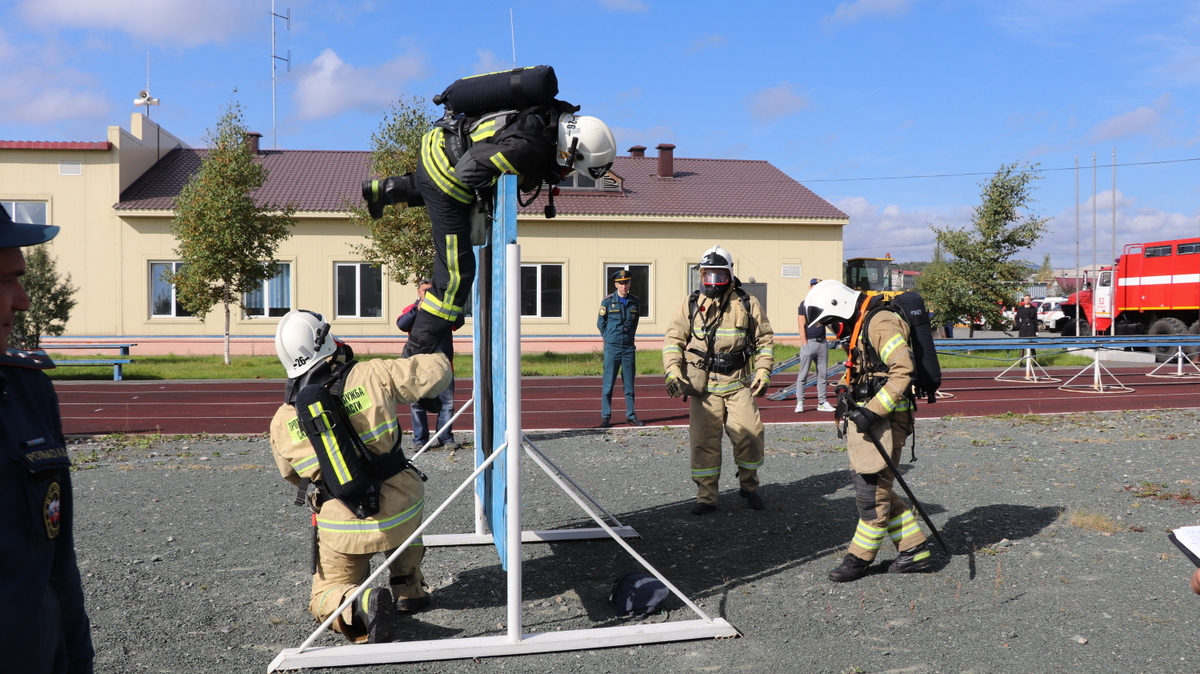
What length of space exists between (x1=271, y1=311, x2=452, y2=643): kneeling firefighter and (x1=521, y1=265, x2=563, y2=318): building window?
22.7 meters

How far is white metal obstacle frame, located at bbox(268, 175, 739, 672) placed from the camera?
4211 millimetres

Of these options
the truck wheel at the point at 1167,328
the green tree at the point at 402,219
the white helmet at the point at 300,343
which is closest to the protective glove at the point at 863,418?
the white helmet at the point at 300,343

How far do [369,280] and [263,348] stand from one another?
3.80m

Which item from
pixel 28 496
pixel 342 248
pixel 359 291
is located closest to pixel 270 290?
pixel 342 248

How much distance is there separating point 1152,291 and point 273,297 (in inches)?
1084

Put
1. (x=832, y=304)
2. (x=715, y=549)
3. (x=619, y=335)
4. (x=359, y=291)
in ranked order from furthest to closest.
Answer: (x=359, y=291) < (x=619, y=335) < (x=715, y=549) < (x=832, y=304)

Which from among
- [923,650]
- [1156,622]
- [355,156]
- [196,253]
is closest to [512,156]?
[923,650]

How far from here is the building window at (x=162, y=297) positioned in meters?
25.9

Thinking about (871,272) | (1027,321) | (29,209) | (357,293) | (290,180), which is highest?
(290,180)

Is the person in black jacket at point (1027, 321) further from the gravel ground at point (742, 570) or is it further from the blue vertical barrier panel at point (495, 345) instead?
the blue vertical barrier panel at point (495, 345)

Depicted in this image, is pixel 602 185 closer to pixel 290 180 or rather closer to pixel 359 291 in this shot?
pixel 359 291

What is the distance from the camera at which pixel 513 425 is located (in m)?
4.40

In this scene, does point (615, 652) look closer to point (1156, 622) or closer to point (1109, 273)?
point (1156, 622)

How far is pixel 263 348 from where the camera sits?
26.2 meters
